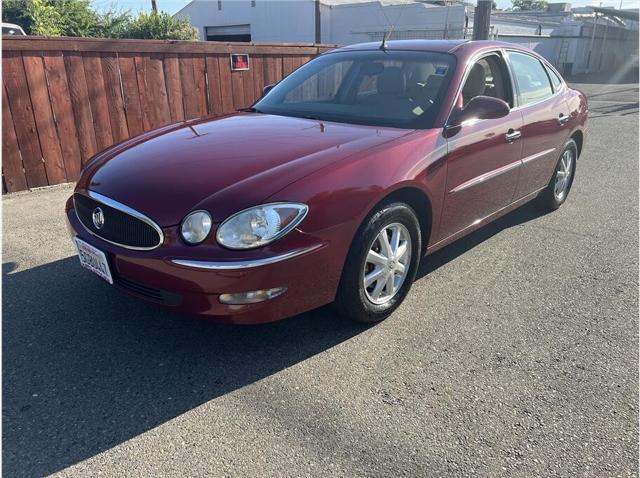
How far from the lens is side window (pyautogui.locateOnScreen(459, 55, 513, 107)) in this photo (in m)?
3.69

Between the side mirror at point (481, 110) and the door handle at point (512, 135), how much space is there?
1.59ft

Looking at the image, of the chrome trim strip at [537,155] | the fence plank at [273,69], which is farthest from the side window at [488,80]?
the fence plank at [273,69]

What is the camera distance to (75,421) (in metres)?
2.29

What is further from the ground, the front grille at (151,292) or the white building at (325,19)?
the white building at (325,19)

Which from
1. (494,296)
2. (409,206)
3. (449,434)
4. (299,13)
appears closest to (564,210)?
(494,296)

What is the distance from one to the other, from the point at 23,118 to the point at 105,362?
397 centimetres

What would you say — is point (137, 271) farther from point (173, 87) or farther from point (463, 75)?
point (173, 87)

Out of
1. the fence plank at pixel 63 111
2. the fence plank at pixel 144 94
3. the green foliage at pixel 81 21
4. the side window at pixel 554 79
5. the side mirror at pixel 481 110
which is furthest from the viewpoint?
the green foliage at pixel 81 21

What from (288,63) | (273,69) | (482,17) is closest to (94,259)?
(273,69)

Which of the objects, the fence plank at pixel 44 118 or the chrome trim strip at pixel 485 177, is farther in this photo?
the fence plank at pixel 44 118

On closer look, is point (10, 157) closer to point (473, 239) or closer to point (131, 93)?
point (131, 93)

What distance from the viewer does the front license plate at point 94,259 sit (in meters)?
2.64

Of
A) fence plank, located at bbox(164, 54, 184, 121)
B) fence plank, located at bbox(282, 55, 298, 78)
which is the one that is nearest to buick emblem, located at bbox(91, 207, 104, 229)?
fence plank, located at bbox(164, 54, 184, 121)

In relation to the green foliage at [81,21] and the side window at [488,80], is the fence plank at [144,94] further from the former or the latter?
the green foliage at [81,21]
